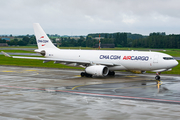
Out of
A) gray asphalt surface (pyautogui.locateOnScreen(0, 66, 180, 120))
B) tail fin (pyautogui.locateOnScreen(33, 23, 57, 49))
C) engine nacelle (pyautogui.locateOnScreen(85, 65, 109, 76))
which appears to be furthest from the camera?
tail fin (pyautogui.locateOnScreen(33, 23, 57, 49))

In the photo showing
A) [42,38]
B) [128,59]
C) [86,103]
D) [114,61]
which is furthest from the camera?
[42,38]

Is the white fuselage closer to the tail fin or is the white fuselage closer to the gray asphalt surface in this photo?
the tail fin

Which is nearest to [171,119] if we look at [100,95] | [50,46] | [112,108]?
[112,108]

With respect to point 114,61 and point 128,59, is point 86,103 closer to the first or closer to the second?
point 128,59

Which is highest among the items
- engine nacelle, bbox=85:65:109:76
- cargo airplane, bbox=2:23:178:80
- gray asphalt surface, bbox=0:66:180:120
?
cargo airplane, bbox=2:23:178:80

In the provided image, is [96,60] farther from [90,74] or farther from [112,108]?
[112,108]

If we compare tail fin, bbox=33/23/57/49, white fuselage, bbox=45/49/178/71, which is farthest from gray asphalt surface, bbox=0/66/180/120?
tail fin, bbox=33/23/57/49

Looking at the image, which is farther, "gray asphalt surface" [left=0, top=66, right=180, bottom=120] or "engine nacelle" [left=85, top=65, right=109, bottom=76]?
"engine nacelle" [left=85, top=65, right=109, bottom=76]

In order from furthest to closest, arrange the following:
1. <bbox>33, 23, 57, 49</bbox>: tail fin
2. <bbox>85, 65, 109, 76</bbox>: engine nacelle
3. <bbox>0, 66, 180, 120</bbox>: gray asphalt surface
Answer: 1. <bbox>33, 23, 57, 49</bbox>: tail fin
2. <bbox>85, 65, 109, 76</bbox>: engine nacelle
3. <bbox>0, 66, 180, 120</bbox>: gray asphalt surface

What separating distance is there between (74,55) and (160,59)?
1343 cm

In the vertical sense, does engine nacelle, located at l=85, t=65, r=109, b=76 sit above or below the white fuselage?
below

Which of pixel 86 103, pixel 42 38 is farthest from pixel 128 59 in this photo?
pixel 86 103

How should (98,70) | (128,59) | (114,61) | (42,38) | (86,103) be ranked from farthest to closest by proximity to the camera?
(42,38)
(114,61)
(128,59)
(98,70)
(86,103)

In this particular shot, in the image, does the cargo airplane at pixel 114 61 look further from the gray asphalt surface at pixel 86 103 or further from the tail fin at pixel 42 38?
the gray asphalt surface at pixel 86 103
